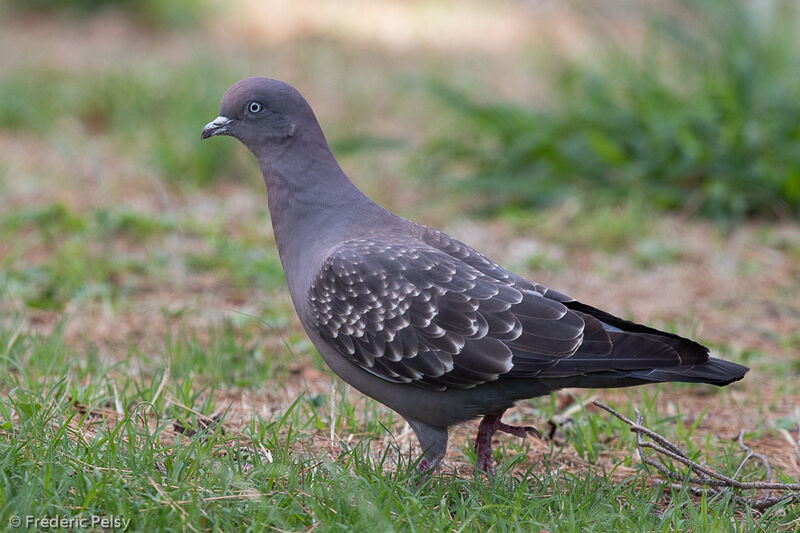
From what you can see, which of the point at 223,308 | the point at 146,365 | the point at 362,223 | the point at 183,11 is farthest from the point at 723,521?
the point at 183,11

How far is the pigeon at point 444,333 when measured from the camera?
10.1 feet

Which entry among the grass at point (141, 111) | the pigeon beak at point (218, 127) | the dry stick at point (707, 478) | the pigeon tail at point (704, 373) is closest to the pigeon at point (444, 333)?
the pigeon tail at point (704, 373)

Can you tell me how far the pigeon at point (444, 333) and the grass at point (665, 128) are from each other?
3764mm

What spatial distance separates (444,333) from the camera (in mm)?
3154

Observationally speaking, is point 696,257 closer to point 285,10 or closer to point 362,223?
point 362,223

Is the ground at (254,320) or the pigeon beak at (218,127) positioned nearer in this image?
the ground at (254,320)

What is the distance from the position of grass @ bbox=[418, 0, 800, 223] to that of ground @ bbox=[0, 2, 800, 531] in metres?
0.29

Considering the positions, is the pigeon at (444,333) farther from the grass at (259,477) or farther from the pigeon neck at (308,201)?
the grass at (259,477)

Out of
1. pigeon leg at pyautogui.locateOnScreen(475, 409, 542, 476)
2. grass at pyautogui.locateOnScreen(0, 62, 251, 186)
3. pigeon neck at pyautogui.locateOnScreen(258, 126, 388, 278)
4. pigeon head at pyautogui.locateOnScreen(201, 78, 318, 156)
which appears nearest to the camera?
pigeon leg at pyautogui.locateOnScreen(475, 409, 542, 476)

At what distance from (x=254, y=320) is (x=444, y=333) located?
6.34 ft

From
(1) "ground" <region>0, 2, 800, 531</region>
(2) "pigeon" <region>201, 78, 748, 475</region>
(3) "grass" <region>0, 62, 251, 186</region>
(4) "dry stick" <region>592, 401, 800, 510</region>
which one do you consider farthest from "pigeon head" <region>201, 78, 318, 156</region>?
(3) "grass" <region>0, 62, 251, 186</region>

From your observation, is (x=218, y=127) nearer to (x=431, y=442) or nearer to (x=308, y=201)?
(x=308, y=201)

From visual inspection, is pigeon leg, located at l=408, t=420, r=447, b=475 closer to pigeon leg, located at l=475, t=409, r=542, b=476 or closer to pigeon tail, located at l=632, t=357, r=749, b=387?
pigeon leg, located at l=475, t=409, r=542, b=476

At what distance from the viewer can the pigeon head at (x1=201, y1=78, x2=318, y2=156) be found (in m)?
3.62
